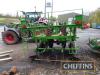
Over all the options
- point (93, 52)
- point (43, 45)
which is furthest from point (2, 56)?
point (93, 52)

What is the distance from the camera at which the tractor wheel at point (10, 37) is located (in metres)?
13.9

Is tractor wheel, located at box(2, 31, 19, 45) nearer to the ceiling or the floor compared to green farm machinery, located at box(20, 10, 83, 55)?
nearer to the floor

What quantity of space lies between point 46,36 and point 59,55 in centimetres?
146

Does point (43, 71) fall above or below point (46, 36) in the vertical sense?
below

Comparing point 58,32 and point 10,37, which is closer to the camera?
point 58,32

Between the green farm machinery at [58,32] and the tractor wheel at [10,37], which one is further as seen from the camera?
the tractor wheel at [10,37]

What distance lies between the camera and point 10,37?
1413cm

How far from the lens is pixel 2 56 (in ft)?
32.1

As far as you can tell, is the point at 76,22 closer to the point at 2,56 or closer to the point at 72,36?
the point at 72,36

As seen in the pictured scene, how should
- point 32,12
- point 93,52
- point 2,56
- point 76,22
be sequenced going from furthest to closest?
1. point 32,12
2. point 93,52
3. point 2,56
4. point 76,22

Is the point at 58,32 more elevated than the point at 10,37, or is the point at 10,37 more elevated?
the point at 58,32

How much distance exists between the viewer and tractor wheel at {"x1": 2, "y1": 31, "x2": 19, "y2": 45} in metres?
13.9

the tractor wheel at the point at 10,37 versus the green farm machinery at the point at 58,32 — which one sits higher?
the green farm machinery at the point at 58,32

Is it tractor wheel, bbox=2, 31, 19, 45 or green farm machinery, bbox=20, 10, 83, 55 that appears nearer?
green farm machinery, bbox=20, 10, 83, 55
